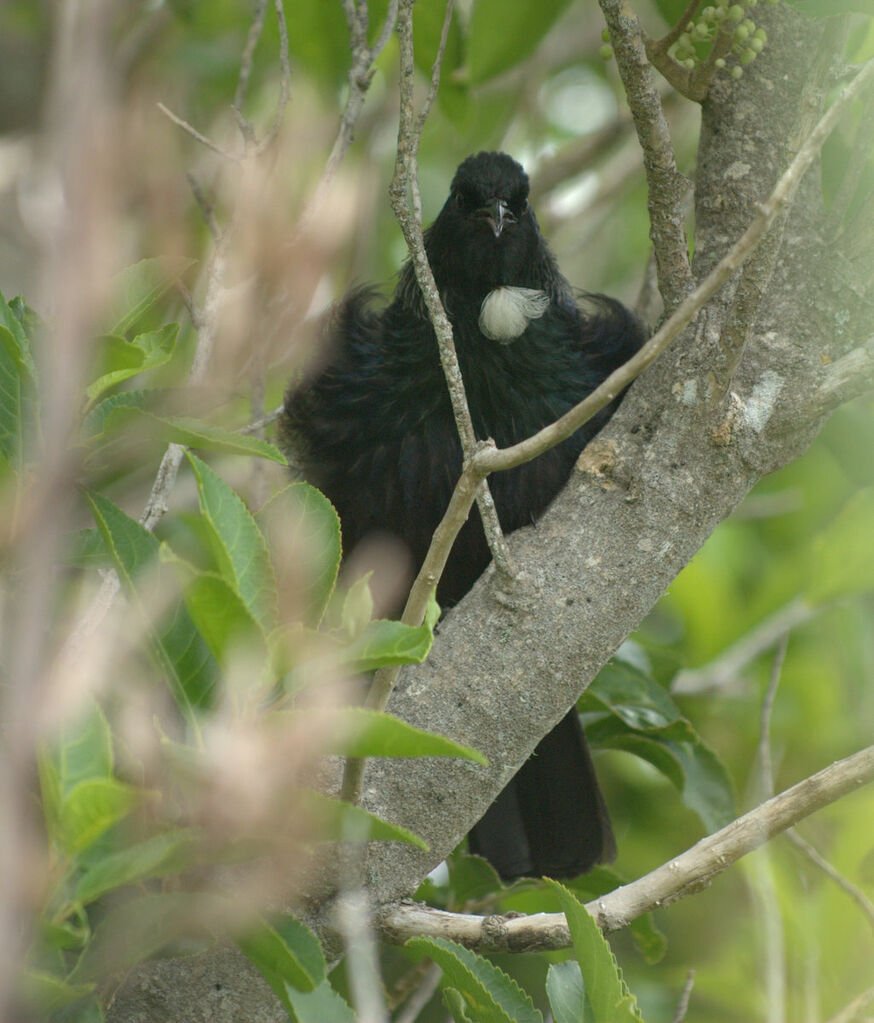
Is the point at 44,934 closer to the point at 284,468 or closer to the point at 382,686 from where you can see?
the point at 382,686

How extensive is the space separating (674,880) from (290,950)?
1.67ft

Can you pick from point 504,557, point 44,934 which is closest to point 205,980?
point 44,934

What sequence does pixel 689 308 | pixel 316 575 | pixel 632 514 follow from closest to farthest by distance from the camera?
pixel 689 308
pixel 316 575
pixel 632 514

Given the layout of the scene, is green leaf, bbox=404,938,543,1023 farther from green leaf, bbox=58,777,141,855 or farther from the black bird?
the black bird

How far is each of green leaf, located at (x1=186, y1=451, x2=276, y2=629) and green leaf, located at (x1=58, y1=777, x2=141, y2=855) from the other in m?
0.22

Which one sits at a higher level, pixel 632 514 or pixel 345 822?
pixel 632 514

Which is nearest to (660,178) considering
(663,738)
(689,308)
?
(689,308)

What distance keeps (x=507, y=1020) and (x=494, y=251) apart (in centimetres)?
160

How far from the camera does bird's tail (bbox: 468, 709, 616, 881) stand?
2.43 metres

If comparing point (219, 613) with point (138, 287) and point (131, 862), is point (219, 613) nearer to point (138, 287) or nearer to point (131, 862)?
point (131, 862)

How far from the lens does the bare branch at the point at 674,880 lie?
4.53 feet

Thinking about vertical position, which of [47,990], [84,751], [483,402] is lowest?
[47,990]

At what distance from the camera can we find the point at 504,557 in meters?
1.67

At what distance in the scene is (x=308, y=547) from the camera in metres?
1.30
